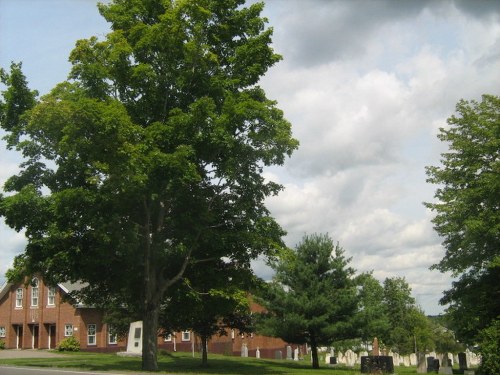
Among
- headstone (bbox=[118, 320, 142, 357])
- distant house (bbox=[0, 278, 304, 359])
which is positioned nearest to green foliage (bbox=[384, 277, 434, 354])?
distant house (bbox=[0, 278, 304, 359])

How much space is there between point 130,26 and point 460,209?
17421 mm

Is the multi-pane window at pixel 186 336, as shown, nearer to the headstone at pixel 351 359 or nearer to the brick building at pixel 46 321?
the brick building at pixel 46 321

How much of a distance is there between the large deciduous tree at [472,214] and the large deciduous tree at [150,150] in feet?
31.8

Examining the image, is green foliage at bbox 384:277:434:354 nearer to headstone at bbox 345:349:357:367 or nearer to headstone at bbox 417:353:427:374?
headstone at bbox 345:349:357:367

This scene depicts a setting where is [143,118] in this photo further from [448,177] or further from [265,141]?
[448,177]

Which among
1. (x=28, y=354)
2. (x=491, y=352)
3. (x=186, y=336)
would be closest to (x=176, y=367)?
(x=491, y=352)

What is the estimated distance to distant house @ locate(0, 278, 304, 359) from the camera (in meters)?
49.5

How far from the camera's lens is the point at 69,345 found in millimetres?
46656

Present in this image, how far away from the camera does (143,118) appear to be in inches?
906

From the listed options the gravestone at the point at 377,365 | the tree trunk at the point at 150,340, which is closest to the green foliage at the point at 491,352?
the gravestone at the point at 377,365

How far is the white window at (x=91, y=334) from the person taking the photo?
49438mm

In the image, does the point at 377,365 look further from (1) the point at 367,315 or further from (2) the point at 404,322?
(2) the point at 404,322

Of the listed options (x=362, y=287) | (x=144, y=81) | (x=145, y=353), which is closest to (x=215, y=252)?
(x=145, y=353)

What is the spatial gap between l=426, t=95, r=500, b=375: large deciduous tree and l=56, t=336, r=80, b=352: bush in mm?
30625
